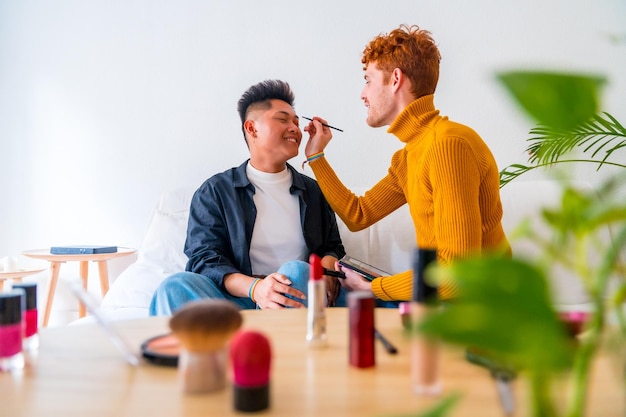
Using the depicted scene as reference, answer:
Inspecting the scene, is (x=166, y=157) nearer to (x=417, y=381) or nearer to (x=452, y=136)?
(x=452, y=136)

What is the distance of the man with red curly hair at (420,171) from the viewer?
1.16m

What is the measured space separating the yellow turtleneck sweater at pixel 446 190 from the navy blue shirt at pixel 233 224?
0.35 metres

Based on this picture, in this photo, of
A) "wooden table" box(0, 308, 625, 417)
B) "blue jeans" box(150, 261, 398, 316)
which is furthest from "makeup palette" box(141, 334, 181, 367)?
"blue jeans" box(150, 261, 398, 316)

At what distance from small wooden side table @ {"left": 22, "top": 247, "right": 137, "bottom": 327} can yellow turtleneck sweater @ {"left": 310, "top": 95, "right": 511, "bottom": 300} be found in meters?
1.26

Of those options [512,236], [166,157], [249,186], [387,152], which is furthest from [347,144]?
[512,236]

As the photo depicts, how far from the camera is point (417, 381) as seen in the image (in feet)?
1.88

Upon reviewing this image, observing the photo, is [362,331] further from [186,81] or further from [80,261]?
[186,81]

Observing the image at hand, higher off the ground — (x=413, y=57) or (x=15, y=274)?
(x=413, y=57)

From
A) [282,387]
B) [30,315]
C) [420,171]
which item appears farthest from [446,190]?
[30,315]

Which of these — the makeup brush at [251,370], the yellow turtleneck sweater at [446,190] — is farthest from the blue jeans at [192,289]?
the makeup brush at [251,370]

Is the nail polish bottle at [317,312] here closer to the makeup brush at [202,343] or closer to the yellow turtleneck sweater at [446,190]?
the makeup brush at [202,343]

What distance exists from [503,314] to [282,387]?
18.6 inches

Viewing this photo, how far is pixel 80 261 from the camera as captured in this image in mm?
2047

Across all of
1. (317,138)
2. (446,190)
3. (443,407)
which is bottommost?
(443,407)
